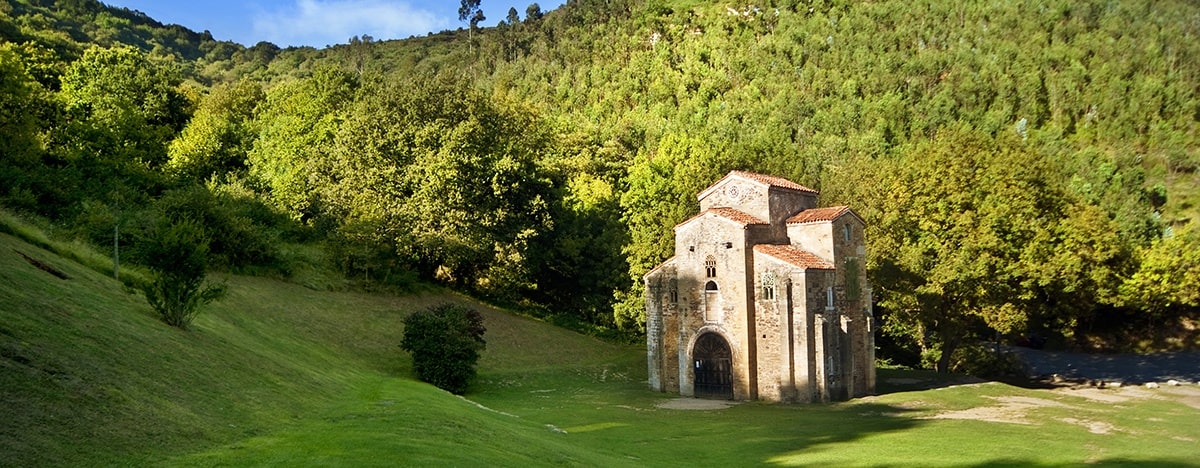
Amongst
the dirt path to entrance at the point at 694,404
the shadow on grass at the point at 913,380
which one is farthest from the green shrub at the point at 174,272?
the shadow on grass at the point at 913,380

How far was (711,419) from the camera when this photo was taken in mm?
31766

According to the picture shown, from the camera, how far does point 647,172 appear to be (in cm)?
5697

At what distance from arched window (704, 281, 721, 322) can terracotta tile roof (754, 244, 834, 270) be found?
2737mm

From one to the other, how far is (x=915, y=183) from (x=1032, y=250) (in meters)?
7.05

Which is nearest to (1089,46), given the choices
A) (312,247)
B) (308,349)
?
(312,247)

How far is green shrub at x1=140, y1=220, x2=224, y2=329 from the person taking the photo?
26.4m

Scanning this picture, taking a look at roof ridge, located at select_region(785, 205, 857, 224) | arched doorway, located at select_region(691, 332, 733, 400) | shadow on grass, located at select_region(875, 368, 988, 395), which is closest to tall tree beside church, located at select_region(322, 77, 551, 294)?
arched doorway, located at select_region(691, 332, 733, 400)

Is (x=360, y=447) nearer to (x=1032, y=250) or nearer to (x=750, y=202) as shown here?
(x=750, y=202)

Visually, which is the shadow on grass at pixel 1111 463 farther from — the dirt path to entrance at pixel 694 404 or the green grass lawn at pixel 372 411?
the dirt path to entrance at pixel 694 404

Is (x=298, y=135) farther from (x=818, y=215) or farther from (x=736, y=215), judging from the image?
(x=818, y=215)

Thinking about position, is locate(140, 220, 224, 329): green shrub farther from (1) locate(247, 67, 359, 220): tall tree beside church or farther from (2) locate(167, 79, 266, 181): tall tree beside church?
(2) locate(167, 79, 266, 181): tall tree beside church

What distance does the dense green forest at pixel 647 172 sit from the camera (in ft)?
149

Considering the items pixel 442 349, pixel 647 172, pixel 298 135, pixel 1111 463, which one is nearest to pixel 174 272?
pixel 442 349

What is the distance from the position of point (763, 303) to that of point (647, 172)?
2131 centimetres
